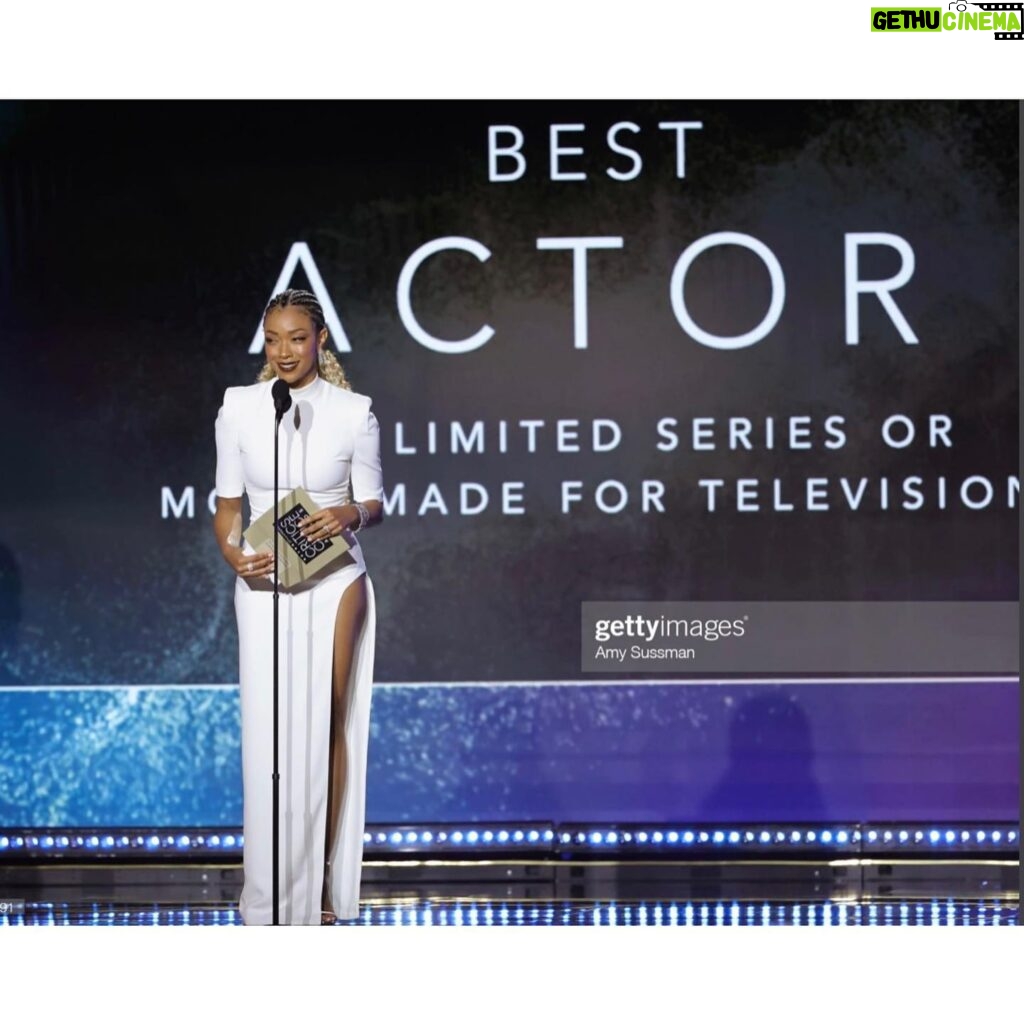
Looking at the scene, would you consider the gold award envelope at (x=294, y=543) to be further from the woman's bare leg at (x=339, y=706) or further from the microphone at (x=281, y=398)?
the microphone at (x=281, y=398)

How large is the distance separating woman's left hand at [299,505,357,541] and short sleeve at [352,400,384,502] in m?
0.07

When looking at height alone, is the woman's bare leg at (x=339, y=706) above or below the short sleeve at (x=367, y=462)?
below

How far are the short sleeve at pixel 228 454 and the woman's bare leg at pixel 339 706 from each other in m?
0.52

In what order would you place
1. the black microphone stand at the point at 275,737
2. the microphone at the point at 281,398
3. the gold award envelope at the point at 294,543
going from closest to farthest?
the microphone at the point at 281,398 → the black microphone stand at the point at 275,737 → the gold award envelope at the point at 294,543

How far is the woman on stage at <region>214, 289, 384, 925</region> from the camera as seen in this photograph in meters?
5.36

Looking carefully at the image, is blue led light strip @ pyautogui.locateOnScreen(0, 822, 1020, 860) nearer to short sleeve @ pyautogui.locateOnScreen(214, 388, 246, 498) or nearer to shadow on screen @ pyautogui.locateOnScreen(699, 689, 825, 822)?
shadow on screen @ pyautogui.locateOnScreen(699, 689, 825, 822)

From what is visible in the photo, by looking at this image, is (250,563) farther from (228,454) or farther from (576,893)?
(576,893)

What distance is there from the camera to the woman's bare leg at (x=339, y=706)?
17.7 feet
